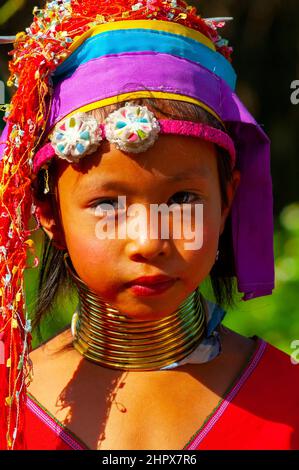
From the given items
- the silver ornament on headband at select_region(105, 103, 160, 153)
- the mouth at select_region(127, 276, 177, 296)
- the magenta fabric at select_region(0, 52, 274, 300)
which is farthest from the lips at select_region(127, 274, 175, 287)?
the magenta fabric at select_region(0, 52, 274, 300)

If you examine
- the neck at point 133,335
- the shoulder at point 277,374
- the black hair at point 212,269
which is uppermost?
the black hair at point 212,269

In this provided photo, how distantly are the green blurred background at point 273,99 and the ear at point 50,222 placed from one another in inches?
63.1

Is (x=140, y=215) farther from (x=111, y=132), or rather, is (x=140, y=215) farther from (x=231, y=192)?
(x=231, y=192)

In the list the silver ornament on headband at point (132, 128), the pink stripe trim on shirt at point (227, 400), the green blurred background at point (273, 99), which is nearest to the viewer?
the silver ornament on headband at point (132, 128)

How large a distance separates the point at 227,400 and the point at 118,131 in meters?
0.73

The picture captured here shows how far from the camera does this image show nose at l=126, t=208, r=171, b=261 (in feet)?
6.78

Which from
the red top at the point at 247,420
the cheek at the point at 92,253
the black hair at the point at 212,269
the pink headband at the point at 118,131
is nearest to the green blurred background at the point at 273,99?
the black hair at the point at 212,269

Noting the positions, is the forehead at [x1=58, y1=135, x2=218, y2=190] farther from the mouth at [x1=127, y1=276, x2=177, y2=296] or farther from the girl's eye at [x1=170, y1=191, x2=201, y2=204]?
the mouth at [x1=127, y1=276, x2=177, y2=296]

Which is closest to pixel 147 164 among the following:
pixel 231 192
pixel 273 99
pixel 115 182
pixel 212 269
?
pixel 115 182

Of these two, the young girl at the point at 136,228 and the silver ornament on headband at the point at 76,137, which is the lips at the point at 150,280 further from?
the silver ornament on headband at the point at 76,137

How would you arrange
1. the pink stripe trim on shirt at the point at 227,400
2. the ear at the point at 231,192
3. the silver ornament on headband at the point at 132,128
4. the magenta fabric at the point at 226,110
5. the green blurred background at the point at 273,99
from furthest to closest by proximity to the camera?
the green blurred background at the point at 273,99 < the ear at the point at 231,192 < the pink stripe trim on shirt at the point at 227,400 < the magenta fabric at the point at 226,110 < the silver ornament on headband at the point at 132,128

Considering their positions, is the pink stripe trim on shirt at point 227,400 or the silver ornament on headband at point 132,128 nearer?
the silver ornament on headband at point 132,128

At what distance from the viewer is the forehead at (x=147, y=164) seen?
6.83 feet

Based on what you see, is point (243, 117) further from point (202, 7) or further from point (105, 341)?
point (202, 7)
